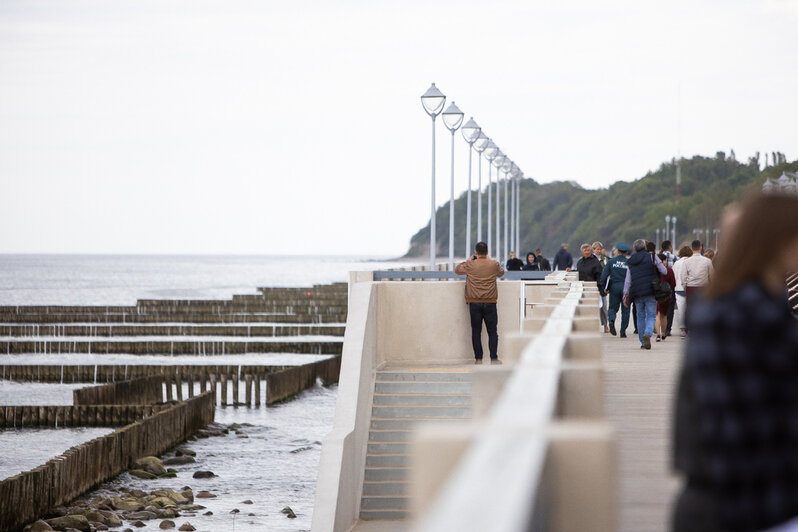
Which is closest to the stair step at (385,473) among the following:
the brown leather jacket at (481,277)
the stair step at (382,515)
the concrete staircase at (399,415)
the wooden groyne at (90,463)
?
the concrete staircase at (399,415)

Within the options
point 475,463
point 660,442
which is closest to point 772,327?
point 475,463

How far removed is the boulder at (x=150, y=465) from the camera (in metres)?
27.4

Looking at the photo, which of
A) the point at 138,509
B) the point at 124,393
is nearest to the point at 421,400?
the point at 138,509

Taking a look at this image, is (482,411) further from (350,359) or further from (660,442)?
(350,359)

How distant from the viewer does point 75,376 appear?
4912 cm

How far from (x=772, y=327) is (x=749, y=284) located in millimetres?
134

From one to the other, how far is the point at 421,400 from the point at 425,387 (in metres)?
0.30

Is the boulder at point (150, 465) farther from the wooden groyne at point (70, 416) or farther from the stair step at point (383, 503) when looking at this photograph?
the stair step at point (383, 503)

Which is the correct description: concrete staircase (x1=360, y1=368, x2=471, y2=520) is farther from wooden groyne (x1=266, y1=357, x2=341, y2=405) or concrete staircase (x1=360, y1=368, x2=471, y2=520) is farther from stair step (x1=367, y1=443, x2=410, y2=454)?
wooden groyne (x1=266, y1=357, x2=341, y2=405)

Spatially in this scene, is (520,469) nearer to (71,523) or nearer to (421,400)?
(421,400)

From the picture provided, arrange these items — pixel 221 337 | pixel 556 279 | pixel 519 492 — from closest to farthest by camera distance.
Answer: pixel 519 492 → pixel 556 279 → pixel 221 337

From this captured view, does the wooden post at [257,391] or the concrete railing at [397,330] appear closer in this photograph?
the concrete railing at [397,330]

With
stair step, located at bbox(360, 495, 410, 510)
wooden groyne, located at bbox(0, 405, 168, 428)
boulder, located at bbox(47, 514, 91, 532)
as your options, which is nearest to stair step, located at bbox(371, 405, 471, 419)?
stair step, located at bbox(360, 495, 410, 510)

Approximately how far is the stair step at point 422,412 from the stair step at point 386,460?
0.83 meters
